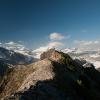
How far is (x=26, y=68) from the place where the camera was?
36.0m

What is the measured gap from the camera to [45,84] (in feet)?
80.9

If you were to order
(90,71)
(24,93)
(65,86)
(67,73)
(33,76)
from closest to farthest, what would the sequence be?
(24,93), (65,86), (33,76), (67,73), (90,71)

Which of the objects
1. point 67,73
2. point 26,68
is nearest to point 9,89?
point 26,68

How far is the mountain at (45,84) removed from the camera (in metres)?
21.5

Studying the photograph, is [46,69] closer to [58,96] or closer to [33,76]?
[33,76]

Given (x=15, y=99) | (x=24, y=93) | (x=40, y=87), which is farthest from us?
(x=40, y=87)

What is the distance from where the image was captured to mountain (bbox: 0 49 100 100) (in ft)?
70.4

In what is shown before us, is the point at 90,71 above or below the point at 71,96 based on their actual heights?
above

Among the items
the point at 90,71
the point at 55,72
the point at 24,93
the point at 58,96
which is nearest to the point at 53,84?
the point at 58,96

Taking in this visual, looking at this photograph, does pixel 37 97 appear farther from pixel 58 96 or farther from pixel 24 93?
pixel 58 96

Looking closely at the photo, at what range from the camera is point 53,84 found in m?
26.4

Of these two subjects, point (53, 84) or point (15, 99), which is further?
point (53, 84)

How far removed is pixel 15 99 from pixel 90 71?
3067 cm

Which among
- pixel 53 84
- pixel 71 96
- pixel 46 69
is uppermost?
pixel 46 69
